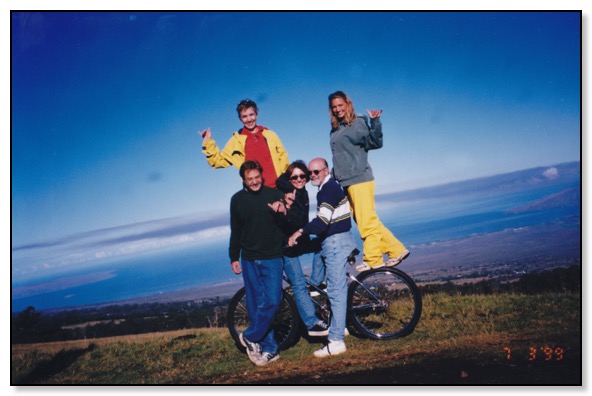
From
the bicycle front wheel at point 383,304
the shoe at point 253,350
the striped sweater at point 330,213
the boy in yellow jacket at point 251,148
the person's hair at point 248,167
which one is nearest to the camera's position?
the striped sweater at point 330,213

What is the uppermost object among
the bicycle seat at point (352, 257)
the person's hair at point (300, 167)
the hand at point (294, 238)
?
the person's hair at point (300, 167)

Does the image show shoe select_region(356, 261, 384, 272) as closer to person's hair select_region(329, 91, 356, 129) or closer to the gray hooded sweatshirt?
the gray hooded sweatshirt

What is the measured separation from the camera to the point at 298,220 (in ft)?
13.3

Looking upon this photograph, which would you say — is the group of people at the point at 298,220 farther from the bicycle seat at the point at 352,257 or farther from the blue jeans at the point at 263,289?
the bicycle seat at the point at 352,257

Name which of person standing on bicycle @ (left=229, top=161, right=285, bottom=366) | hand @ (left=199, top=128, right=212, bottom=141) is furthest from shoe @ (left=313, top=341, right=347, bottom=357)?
hand @ (left=199, top=128, right=212, bottom=141)

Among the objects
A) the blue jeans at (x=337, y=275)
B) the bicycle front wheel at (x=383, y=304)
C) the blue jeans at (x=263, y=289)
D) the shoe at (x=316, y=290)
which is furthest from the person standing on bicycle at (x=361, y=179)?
the blue jeans at (x=263, y=289)

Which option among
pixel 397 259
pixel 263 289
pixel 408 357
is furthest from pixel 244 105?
pixel 408 357

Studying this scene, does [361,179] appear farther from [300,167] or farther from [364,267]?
[364,267]

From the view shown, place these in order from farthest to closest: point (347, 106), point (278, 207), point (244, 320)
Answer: point (244, 320) < point (347, 106) < point (278, 207)

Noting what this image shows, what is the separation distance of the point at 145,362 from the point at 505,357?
426cm

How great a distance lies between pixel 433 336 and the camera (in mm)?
4367

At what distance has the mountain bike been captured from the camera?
4.41m

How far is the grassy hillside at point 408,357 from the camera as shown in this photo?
369cm

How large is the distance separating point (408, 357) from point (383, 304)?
0.67 metres
